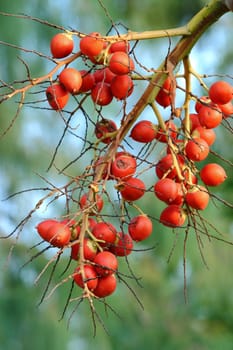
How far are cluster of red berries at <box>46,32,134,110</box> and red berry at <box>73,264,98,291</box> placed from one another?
0.48 feet

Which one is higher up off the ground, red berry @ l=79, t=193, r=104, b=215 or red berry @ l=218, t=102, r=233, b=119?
red berry @ l=218, t=102, r=233, b=119

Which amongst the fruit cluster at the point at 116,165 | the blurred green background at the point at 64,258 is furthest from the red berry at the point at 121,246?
the blurred green background at the point at 64,258

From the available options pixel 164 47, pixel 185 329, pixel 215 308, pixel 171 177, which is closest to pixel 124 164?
pixel 171 177

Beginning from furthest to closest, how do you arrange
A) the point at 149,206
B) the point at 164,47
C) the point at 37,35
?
the point at 164,47 → the point at 149,206 → the point at 37,35

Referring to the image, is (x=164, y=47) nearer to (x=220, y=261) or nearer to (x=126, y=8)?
(x=126, y=8)

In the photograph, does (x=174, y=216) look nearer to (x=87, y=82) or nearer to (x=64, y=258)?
(x=87, y=82)

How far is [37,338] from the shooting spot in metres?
2.96

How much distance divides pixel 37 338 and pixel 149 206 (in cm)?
67

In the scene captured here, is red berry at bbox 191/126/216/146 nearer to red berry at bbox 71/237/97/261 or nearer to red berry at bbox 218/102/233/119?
red berry at bbox 218/102/233/119

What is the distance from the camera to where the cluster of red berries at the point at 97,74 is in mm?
832

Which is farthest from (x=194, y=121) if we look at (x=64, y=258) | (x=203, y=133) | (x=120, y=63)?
(x=64, y=258)

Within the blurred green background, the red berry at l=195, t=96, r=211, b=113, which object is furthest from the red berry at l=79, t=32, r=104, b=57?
the blurred green background

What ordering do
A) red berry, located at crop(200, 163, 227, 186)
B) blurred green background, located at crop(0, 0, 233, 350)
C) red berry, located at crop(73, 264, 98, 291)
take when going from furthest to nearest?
1. blurred green background, located at crop(0, 0, 233, 350)
2. red berry, located at crop(200, 163, 227, 186)
3. red berry, located at crop(73, 264, 98, 291)

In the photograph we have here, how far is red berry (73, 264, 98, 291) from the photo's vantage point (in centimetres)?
79
